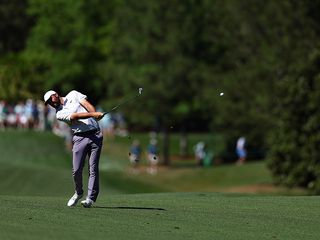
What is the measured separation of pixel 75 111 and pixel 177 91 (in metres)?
51.6

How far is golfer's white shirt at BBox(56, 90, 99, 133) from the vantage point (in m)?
19.8

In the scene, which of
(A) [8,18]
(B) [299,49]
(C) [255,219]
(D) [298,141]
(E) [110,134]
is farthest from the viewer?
(A) [8,18]

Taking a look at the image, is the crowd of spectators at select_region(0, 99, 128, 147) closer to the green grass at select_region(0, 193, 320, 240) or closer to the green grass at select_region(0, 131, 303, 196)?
the green grass at select_region(0, 131, 303, 196)

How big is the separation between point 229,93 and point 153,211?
43.9 metres

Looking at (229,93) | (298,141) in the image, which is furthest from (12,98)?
(298,141)

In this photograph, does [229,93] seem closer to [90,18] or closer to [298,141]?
[298,141]

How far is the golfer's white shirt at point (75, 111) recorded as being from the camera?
19.8 meters

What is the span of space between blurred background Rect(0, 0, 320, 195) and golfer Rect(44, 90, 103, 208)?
24528 millimetres

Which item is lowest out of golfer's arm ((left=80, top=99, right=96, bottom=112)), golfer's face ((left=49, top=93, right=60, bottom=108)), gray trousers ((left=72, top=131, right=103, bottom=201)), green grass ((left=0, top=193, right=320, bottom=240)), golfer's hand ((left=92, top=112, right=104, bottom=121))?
green grass ((left=0, top=193, right=320, bottom=240))

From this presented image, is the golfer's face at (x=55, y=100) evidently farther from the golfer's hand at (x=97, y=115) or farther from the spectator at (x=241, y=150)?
the spectator at (x=241, y=150)

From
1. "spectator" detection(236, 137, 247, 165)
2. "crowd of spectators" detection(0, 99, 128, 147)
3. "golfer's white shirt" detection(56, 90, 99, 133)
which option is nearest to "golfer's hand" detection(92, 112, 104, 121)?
"golfer's white shirt" detection(56, 90, 99, 133)

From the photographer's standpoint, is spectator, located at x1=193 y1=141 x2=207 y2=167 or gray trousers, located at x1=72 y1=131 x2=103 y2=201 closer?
gray trousers, located at x1=72 y1=131 x2=103 y2=201

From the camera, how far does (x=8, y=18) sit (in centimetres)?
11144

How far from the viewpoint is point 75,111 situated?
1972cm
